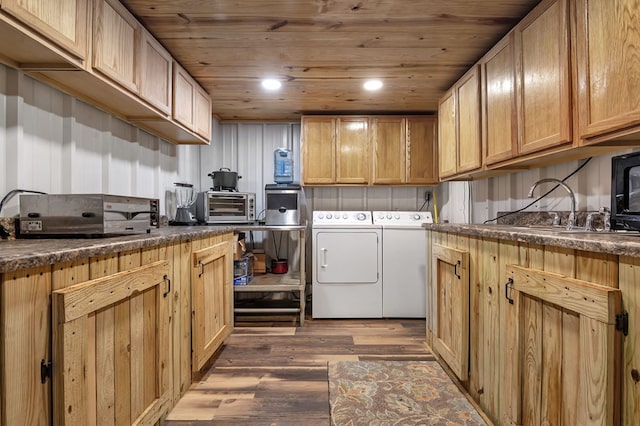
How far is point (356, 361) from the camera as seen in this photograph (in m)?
2.32

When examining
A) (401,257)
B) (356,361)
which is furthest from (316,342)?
(401,257)

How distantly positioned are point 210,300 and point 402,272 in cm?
188

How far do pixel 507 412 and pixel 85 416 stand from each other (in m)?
1.56

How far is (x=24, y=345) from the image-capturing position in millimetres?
836

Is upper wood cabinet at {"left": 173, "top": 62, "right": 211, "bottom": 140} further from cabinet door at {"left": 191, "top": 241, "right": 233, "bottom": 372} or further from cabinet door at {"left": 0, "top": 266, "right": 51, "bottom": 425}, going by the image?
cabinet door at {"left": 0, "top": 266, "right": 51, "bottom": 425}

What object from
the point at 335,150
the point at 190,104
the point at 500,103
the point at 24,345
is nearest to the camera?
the point at 24,345

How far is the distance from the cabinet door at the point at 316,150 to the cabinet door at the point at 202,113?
0.99m

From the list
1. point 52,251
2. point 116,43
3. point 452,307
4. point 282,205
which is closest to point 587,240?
point 452,307

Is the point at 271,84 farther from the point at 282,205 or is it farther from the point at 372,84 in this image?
the point at 282,205

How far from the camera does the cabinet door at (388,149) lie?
3533mm

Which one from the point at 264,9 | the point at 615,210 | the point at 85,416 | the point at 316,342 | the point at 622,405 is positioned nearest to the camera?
the point at 622,405

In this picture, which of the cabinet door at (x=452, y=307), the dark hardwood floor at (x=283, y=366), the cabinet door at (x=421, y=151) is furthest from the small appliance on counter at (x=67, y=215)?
the cabinet door at (x=421, y=151)

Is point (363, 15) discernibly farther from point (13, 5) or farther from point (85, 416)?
point (85, 416)

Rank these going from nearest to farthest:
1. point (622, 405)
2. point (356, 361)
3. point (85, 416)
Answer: point (622, 405) < point (85, 416) < point (356, 361)
